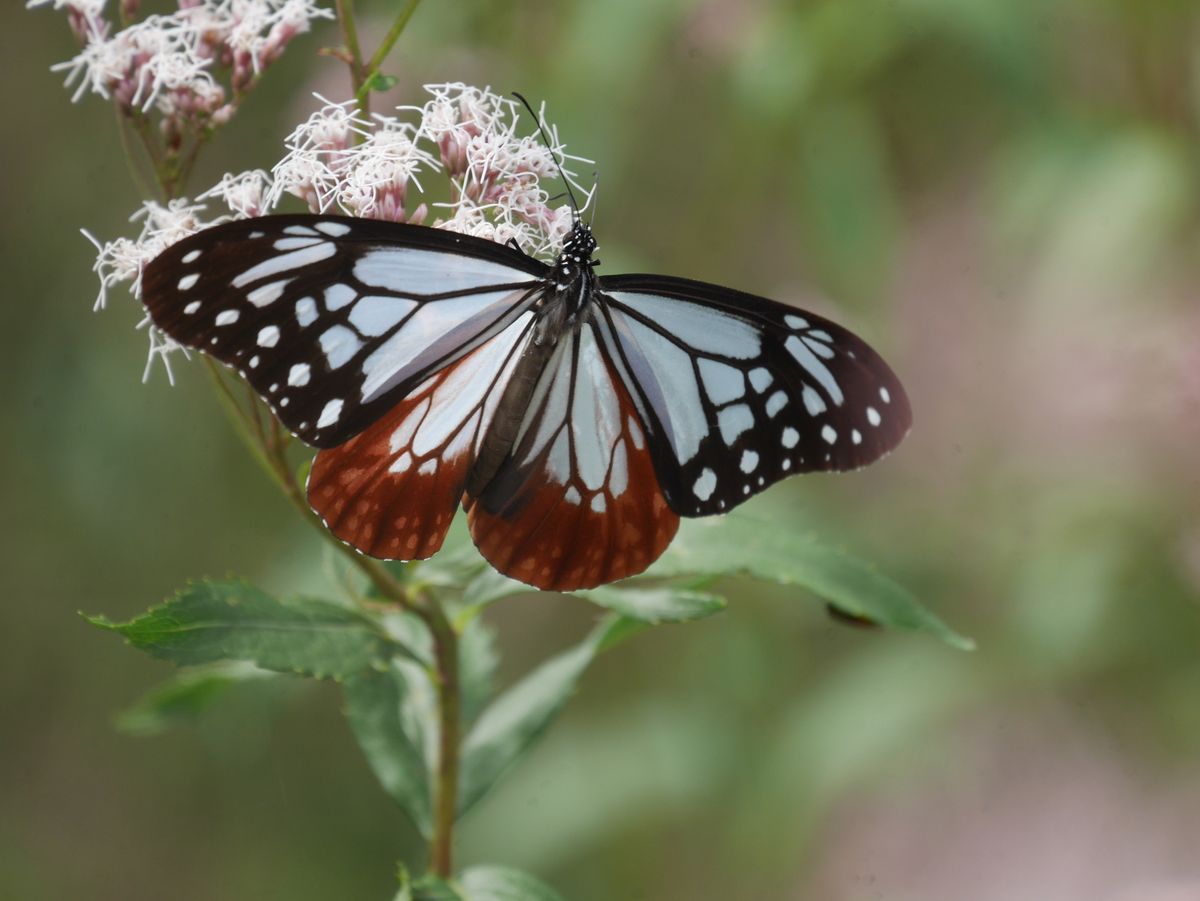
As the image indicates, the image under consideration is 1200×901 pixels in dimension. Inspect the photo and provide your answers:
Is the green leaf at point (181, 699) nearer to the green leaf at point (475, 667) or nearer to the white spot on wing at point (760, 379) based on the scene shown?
the green leaf at point (475, 667)

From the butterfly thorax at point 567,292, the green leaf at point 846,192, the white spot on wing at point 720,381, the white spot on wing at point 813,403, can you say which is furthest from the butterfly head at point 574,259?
the green leaf at point 846,192

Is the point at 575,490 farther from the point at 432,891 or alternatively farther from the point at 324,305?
the point at 432,891

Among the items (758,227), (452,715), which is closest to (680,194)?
(758,227)

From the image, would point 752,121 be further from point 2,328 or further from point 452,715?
point 2,328

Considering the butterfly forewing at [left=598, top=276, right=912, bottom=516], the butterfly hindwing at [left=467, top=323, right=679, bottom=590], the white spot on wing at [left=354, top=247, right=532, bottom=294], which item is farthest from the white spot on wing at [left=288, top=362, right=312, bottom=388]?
the butterfly forewing at [left=598, top=276, right=912, bottom=516]

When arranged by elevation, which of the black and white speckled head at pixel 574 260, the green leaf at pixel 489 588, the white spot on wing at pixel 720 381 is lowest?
the green leaf at pixel 489 588
